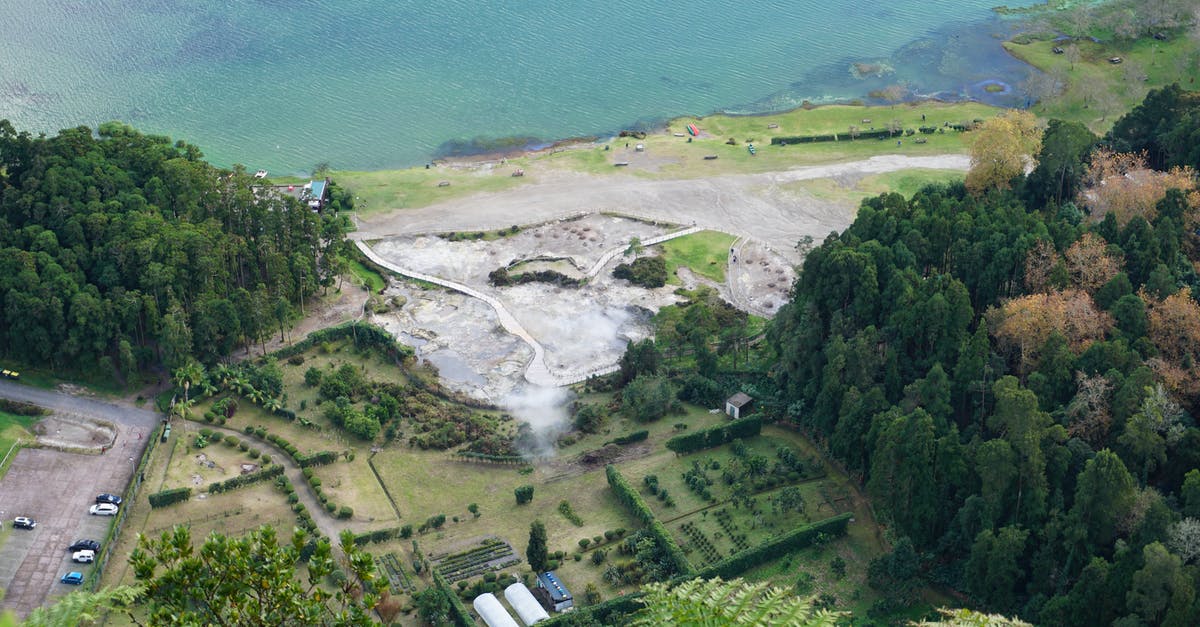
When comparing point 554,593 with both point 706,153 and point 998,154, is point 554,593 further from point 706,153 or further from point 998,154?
point 706,153

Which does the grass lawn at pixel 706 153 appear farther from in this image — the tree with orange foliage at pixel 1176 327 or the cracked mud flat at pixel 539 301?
the tree with orange foliage at pixel 1176 327

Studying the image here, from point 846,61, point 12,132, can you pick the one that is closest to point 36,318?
point 12,132

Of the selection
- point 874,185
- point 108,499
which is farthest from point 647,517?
point 874,185

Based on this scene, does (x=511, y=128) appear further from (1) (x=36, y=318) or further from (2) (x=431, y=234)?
(1) (x=36, y=318)

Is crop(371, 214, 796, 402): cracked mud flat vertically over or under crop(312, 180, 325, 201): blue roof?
under

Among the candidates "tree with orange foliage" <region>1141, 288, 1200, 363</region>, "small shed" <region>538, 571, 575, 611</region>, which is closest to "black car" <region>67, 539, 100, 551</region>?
"small shed" <region>538, 571, 575, 611</region>

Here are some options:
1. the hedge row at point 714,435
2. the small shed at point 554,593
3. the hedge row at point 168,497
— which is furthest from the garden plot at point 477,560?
the hedge row at point 168,497

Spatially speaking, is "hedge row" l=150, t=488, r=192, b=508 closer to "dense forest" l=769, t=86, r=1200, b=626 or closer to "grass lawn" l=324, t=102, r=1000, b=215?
"dense forest" l=769, t=86, r=1200, b=626
